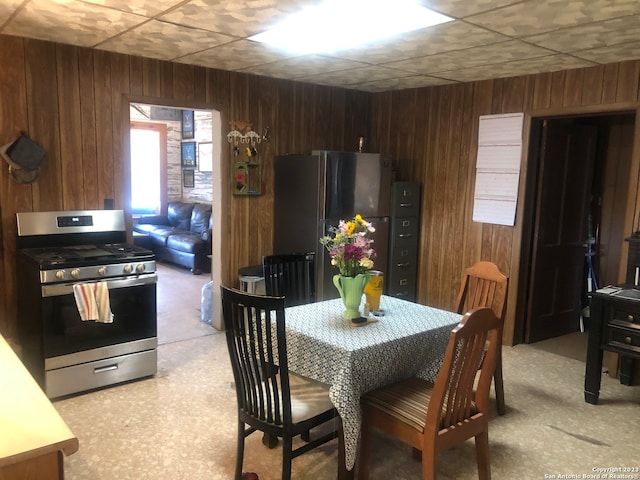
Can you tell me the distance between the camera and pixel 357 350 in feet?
7.18

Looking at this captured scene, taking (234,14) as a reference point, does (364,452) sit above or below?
below

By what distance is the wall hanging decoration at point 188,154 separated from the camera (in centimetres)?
813

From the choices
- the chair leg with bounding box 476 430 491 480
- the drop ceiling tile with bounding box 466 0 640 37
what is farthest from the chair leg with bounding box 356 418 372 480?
the drop ceiling tile with bounding box 466 0 640 37

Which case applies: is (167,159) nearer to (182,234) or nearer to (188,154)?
(188,154)

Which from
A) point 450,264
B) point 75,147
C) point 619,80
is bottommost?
point 450,264

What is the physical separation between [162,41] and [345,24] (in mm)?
1242

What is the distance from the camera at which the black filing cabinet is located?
15.9ft

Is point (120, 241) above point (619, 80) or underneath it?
underneath

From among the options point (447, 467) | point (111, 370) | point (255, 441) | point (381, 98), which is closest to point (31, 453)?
point (255, 441)

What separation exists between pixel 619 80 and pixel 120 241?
3.78 m

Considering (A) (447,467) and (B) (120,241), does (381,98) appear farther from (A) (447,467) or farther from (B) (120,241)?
(A) (447,467)

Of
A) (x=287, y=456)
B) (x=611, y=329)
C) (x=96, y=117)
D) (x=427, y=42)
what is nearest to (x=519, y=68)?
(x=427, y=42)

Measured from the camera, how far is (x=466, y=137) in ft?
15.1

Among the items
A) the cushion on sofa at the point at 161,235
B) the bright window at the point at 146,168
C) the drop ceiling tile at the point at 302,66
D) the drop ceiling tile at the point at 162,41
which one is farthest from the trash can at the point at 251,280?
the bright window at the point at 146,168
